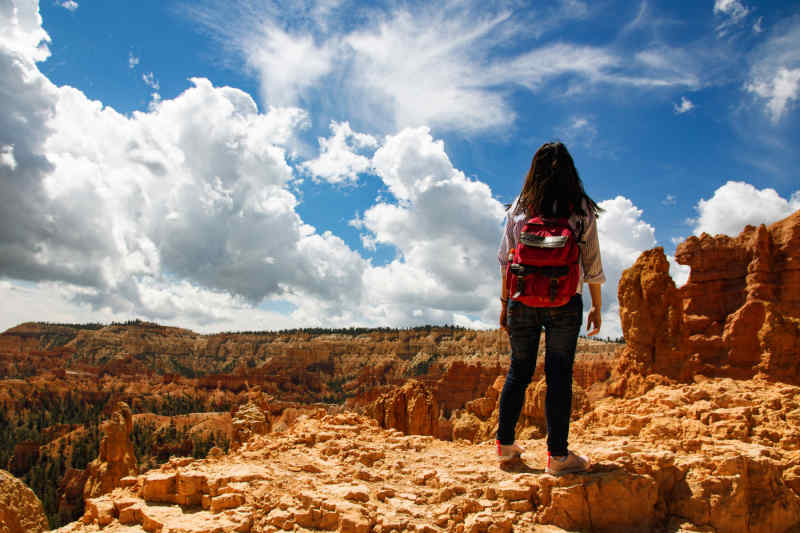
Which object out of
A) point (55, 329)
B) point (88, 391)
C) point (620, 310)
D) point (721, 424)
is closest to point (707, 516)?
point (721, 424)

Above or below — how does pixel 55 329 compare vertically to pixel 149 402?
above

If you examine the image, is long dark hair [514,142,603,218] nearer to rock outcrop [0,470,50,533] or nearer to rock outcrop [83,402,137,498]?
rock outcrop [0,470,50,533]

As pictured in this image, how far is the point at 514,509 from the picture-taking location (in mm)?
3641

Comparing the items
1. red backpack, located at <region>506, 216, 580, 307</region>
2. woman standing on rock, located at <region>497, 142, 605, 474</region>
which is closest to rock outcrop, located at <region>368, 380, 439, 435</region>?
woman standing on rock, located at <region>497, 142, 605, 474</region>

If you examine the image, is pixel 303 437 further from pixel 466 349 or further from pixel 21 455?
pixel 466 349

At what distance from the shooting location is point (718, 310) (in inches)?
1105

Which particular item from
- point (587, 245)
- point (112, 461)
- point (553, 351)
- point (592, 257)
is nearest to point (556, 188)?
point (587, 245)

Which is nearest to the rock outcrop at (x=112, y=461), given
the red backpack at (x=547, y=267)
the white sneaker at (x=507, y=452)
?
the white sneaker at (x=507, y=452)

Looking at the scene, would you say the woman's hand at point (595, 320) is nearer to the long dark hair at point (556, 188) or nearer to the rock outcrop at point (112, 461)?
the long dark hair at point (556, 188)

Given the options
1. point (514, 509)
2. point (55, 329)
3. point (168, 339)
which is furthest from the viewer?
point (55, 329)

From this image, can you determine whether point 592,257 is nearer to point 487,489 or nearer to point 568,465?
point 568,465

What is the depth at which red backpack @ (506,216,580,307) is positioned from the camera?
3.78 meters

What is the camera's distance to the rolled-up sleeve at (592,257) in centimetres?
403

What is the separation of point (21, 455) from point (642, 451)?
53.1 meters
